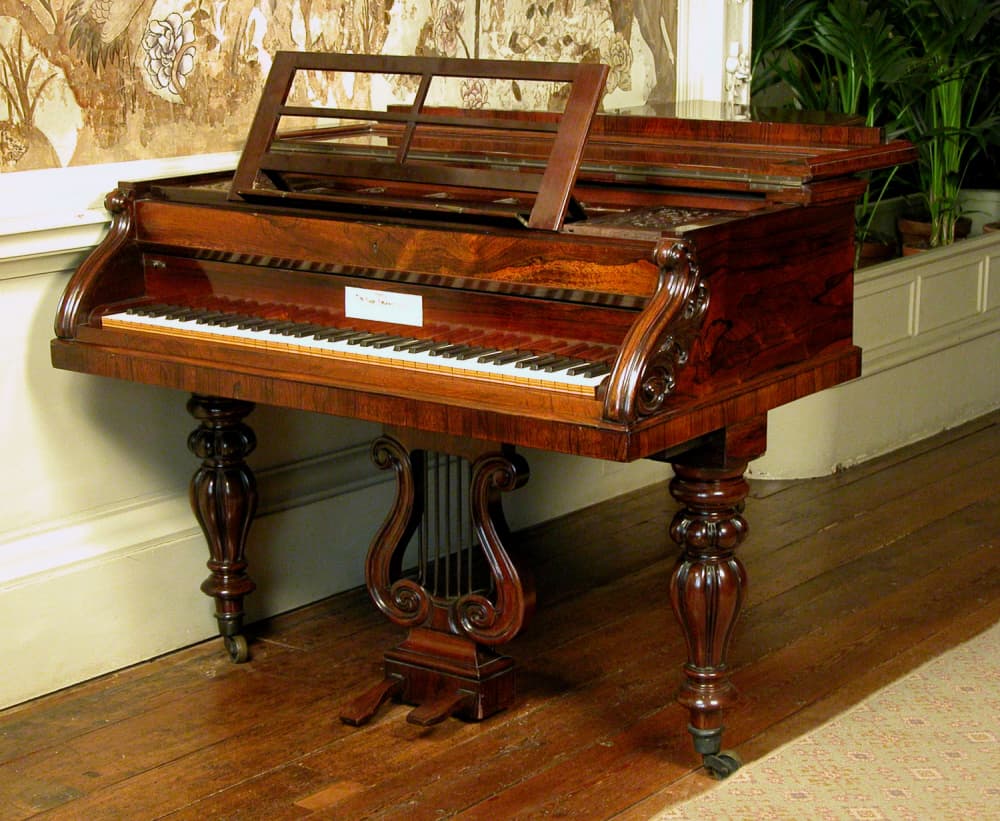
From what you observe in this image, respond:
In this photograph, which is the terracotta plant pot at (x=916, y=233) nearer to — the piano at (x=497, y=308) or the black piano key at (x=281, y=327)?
the piano at (x=497, y=308)

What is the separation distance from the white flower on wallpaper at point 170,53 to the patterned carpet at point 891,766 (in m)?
1.99

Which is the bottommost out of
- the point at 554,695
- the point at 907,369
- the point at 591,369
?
the point at 554,695

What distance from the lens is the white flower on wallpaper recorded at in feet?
12.2

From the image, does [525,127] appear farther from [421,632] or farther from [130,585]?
[130,585]

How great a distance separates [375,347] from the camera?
312 cm

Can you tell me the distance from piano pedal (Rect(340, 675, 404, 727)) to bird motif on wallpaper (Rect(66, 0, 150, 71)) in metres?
1.50

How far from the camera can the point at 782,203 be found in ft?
10.4

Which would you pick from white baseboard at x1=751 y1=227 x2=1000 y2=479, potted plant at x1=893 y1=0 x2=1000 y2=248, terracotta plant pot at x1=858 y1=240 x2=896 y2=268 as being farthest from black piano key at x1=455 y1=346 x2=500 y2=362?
terracotta plant pot at x1=858 y1=240 x2=896 y2=268

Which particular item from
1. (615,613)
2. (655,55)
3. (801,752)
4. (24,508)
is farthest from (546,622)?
(655,55)

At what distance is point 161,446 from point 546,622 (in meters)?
1.06

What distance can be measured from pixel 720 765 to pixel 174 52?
202 cm

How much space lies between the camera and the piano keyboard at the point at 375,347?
290cm

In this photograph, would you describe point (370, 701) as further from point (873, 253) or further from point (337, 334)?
point (873, 253)

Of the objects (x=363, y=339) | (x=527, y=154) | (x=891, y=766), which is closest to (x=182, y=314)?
(x=363, y=339)
